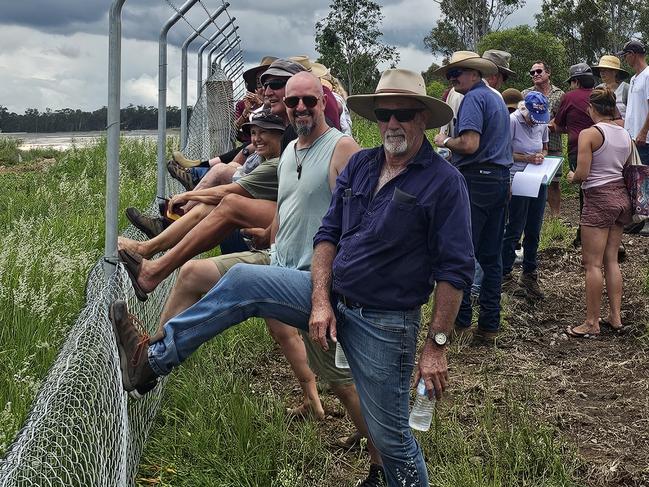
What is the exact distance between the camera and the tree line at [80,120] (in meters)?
8.85

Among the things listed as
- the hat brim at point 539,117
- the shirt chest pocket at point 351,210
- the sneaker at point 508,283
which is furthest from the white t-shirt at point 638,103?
the shirt chest pocket at point 351,210

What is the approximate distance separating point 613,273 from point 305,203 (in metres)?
3.49

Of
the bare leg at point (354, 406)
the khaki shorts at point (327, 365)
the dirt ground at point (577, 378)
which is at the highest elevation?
the khaki shorts at point (327, 365)

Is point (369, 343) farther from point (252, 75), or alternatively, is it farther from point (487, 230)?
point (252, 75)

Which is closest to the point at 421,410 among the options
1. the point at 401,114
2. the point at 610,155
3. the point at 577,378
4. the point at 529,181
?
the point at 401,114

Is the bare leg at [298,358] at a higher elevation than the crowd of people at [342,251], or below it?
below

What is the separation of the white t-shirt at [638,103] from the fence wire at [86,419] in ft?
20.0

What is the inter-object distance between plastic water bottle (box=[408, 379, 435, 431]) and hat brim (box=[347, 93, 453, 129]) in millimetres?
1018

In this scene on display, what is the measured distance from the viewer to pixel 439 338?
3111 mm

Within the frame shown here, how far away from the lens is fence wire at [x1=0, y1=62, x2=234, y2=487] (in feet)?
9.06

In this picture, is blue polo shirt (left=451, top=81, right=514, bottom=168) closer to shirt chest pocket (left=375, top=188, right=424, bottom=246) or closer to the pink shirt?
the pink shirt

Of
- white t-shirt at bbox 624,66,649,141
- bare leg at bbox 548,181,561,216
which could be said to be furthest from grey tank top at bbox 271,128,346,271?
bare leg at bbox 548,181,561,216

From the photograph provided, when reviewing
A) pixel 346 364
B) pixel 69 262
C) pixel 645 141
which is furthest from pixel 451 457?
pixel 645 141

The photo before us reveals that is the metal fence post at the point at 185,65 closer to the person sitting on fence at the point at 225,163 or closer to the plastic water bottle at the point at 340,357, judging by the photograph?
the person sitting on fence at the point at 225,163
